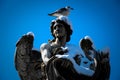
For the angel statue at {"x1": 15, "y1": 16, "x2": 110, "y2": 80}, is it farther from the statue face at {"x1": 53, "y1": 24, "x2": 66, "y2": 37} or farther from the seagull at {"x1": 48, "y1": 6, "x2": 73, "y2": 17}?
the seagull at {"x1": 48, "y1": 6, "x2": 73, "y2": 17}

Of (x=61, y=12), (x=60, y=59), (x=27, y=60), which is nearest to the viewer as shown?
(x=60, y=59)

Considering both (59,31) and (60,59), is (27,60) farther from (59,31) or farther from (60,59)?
(60,59)

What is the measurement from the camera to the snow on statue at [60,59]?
19.2ft

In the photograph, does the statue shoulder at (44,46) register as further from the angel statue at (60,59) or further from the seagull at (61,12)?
the seagull at (61,12)

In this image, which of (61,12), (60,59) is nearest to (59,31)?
(60,59)

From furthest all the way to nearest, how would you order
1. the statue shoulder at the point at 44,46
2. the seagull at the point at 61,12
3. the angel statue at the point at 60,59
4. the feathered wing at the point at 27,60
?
1. the seagull at the point at 61,12
2. the feathered wing at the point at 27,60
3. the statue shoulder at the point at 44,46
4. the angel statue at the point at 60,59

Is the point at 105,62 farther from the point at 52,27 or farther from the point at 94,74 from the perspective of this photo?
the point at 52,27

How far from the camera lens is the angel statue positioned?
586 cm

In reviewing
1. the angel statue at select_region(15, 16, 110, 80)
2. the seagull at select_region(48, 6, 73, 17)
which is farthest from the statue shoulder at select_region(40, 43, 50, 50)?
the seagull at select_region(48, 6, 73, 17)

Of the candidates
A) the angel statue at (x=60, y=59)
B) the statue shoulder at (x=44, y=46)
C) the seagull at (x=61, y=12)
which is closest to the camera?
the angel statue at (x=60, y=59)

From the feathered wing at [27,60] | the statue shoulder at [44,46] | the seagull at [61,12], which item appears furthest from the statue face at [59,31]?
the seagull at [61,12]

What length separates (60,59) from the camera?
5840mm

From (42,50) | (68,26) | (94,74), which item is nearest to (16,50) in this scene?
(42,50)

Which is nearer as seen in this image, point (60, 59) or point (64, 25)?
point (60, 59)
